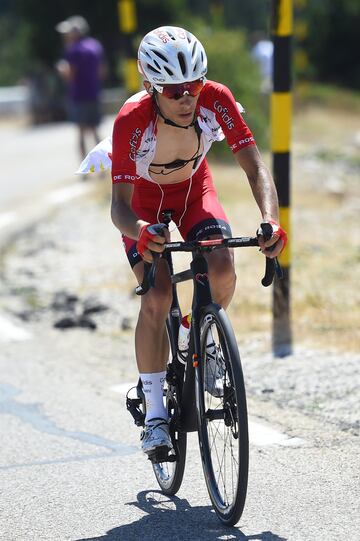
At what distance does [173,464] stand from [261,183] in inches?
52.3

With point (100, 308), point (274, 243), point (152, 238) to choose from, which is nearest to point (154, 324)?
point (152, 238)

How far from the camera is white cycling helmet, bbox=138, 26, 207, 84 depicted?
482 centimetres

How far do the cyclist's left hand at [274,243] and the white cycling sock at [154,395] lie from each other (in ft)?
3.05

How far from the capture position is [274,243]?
4.47 meters

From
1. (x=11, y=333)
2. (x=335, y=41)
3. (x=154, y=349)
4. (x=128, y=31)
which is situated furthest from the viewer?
(x=335, y=41)

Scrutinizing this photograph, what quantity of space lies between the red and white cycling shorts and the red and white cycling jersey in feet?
0.36

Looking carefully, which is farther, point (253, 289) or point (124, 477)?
point (253, 289)

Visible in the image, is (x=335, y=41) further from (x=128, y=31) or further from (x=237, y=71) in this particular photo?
(x=128, y=31)

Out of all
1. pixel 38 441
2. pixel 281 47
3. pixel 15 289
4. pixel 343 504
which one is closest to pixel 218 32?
pixel 15 289

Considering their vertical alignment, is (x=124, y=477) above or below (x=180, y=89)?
below

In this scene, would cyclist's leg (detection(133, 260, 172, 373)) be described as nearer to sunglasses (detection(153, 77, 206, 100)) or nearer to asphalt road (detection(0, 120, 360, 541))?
asphalt road (detection(0, 120, 360, 541))

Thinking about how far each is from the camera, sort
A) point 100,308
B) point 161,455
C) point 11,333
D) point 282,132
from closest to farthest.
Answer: point 161,455 < point 282,132 < point 11,333 < point 100,308

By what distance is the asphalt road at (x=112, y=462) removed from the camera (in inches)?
183

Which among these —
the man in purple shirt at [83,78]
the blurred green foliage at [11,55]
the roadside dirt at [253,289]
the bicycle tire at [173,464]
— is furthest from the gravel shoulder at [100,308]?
the blurred green foliage at [11,55]
